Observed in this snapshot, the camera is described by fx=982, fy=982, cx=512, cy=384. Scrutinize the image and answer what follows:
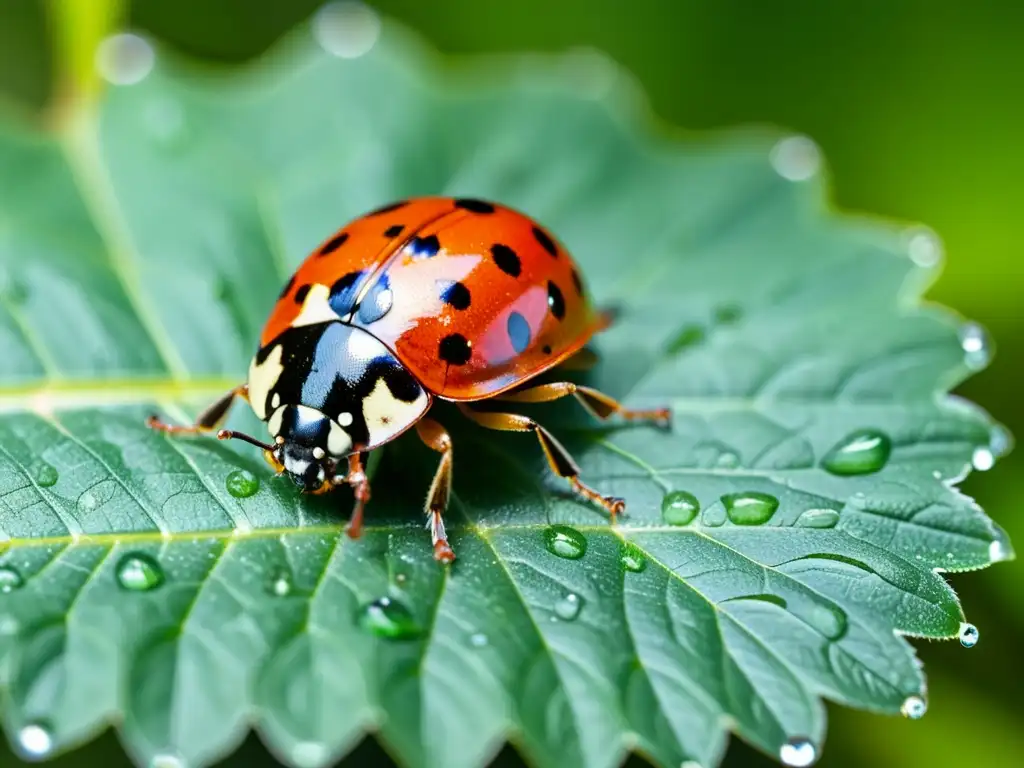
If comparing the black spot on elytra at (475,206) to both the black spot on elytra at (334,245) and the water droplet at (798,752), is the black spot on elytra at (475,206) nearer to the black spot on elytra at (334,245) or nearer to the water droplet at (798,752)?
the black spot on elytra at (334,245)

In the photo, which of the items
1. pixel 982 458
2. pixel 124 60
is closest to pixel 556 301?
pixel 982 458

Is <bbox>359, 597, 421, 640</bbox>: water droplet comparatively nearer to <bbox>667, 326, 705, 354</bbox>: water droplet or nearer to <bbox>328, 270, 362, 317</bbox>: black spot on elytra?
<bbox>328, 270, 362, 317</bbox>: black spot on elytra

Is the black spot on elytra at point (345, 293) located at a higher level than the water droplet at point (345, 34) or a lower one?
lower

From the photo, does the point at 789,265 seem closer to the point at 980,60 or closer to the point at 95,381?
the point at 980,60

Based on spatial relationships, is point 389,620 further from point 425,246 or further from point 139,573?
point 425,246

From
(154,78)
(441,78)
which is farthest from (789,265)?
A: (154,78)

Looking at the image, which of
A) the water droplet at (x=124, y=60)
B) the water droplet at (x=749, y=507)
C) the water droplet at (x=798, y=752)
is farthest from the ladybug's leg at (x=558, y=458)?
the water droplet at (x=124, y=60)
